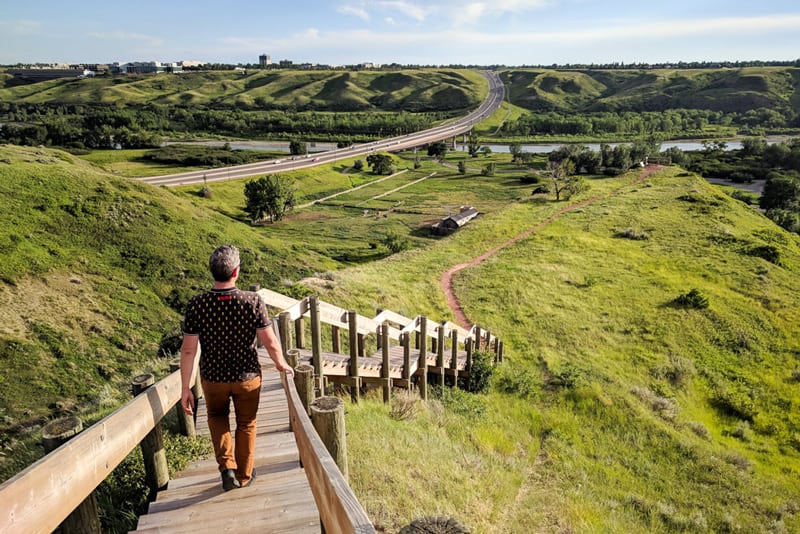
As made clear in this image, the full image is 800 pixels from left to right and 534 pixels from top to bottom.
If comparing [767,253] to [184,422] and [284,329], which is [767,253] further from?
[184,422]

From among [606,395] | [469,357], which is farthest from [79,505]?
[606,395]

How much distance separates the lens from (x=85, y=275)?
2091 centimetres

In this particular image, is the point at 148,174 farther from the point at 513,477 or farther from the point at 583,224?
the point at 513,477

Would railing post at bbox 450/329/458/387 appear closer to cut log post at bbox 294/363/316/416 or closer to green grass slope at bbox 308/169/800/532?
green grass slope at bbox 308/169/800/532

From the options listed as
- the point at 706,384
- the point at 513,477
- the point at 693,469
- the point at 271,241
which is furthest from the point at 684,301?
the point at 271,241

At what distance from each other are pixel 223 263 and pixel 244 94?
198 metres

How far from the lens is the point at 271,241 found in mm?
35906

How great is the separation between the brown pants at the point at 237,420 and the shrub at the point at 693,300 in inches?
1133

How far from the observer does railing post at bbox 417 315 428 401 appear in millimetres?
12391

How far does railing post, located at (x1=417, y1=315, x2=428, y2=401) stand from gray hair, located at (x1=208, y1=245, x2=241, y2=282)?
27.6 feet

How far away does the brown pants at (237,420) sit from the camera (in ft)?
15.0

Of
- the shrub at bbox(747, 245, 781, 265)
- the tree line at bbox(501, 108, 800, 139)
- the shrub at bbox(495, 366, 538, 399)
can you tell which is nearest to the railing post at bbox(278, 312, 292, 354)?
the shrub at bbox(495, 366, 538, 399)

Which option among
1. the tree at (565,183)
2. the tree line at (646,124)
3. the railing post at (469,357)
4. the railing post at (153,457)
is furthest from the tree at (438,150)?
the railing post at (153,457)

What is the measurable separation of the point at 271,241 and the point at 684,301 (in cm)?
2832
